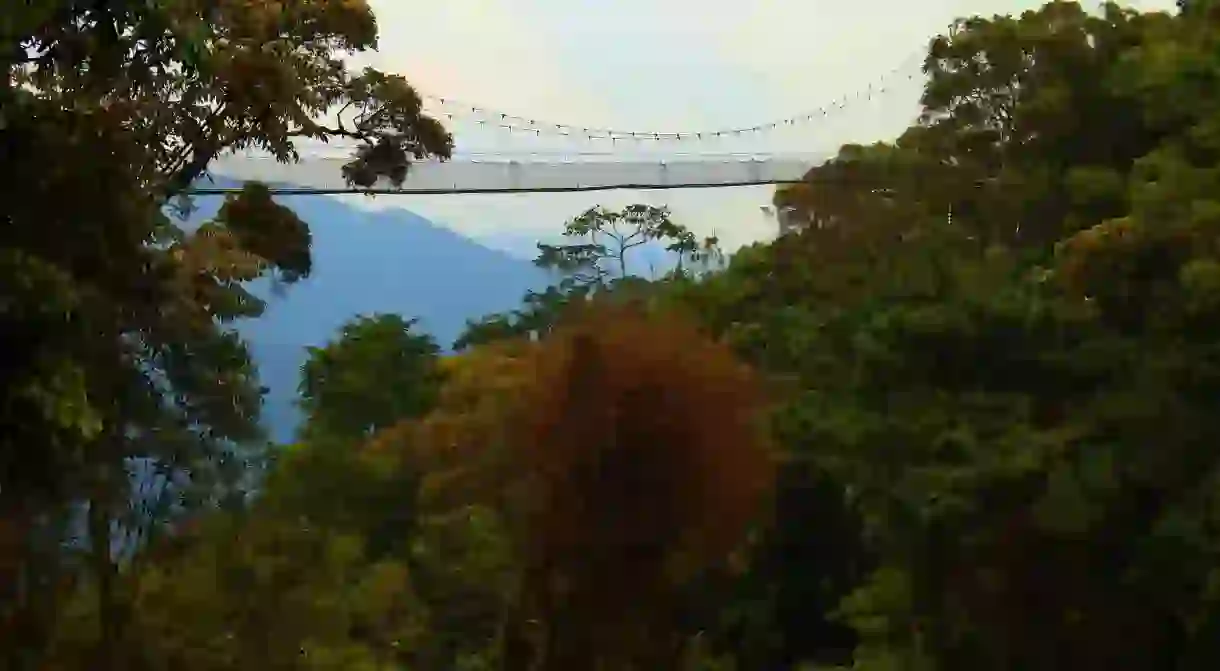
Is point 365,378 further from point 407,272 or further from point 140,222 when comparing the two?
point 407,272

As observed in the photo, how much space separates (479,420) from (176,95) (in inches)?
150

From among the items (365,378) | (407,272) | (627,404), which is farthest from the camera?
(407,272)

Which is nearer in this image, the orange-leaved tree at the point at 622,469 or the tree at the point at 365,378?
the orange-leaved tree at the point at 622,469

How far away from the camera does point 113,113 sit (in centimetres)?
604

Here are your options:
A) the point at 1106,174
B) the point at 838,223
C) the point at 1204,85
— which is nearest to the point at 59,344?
the point at 1204,85

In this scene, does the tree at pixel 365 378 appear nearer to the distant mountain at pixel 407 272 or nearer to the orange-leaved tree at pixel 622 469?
the orange-leaved tree at pixel 622 469

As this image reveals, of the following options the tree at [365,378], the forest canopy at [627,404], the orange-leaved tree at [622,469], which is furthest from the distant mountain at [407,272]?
the orange-leaved tree at [622,469]

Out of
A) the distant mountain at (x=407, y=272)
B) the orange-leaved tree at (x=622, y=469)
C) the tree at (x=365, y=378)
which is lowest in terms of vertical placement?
the orange-leaved tree at (x=622, y=469)

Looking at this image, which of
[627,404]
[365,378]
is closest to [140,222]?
[627,404]

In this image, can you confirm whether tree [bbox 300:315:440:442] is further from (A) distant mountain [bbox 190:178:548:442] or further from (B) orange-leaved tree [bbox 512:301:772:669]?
(A) distant mountain [bbox 190:178:548:442]

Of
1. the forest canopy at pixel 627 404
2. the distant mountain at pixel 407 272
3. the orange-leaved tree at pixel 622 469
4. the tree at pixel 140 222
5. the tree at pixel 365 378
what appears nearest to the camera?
the tree at pixel 140 222

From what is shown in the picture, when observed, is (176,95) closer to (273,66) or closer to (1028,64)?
(273,66)

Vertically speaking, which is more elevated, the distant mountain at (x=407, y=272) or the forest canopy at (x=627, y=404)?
the distant mountain at (x=407, y=272)

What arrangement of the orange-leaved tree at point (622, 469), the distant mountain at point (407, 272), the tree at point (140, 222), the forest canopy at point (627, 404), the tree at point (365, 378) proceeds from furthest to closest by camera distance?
1. the distant mountain at point (407, 272)
2. the tree at point (365, 378)
3. the orange-leaved tree at point (622, 469)
4. the forest canopy at point (627, 404)
5. the tree at point (140, 222)
